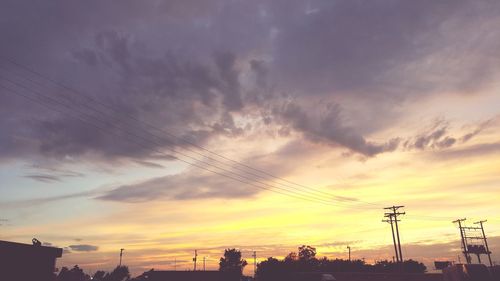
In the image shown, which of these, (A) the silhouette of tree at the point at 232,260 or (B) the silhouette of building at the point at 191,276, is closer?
(B) the silhouette of building at the point at 191,276

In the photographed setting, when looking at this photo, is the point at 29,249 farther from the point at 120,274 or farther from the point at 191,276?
the point at 120,274

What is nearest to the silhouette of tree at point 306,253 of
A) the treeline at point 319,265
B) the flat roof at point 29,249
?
the treeline at point 319,265

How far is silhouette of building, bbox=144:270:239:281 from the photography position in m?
78.6

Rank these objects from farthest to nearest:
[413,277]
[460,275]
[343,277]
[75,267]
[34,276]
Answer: [75,267]
[343,277]
[413,277]
[460,275]
[34,276]

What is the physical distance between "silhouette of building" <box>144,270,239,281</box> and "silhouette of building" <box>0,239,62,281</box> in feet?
135

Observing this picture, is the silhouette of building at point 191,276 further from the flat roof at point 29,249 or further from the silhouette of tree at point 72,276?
the flat roof at point 29,249

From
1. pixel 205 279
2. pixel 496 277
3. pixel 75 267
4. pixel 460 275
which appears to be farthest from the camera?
pixel 75 267

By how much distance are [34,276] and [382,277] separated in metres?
55.0

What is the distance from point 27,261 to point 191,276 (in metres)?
45.4

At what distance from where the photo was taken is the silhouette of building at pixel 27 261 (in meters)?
35.9

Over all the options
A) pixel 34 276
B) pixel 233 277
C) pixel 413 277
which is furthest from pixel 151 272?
pixel 413 277

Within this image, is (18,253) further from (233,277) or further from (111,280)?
(111,280)

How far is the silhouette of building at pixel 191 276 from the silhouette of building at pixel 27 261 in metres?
41.0

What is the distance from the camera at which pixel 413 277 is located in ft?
216
